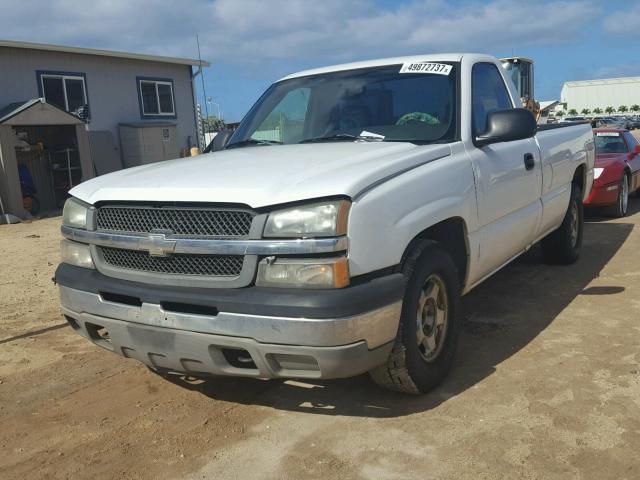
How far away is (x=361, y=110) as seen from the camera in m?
4.25

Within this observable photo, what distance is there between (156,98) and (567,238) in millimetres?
16064

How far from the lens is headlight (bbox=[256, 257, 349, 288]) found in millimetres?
2750

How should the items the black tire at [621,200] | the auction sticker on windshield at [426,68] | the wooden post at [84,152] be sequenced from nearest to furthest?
the auction sticker on windshield at [426,68] < the black tire at [621,200] < the wooden post at [84,152]

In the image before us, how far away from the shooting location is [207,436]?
325 cm

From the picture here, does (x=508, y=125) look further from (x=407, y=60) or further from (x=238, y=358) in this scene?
(x=238, y=358)

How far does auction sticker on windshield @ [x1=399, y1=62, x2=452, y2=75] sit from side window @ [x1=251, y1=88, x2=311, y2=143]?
2.53 feet

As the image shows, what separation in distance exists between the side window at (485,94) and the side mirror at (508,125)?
0.11m

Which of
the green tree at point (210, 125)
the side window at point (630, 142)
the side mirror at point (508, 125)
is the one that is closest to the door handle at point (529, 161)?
the side mirror at point (508, 125)

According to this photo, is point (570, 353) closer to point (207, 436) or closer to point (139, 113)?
point (207, 436)

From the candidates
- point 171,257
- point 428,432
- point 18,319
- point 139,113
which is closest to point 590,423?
point 428,432

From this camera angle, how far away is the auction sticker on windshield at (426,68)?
4.20 m

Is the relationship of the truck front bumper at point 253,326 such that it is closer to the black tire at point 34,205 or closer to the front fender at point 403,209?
the front fender at point 403,209

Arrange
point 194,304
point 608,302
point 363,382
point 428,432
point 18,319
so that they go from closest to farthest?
point 194,304 < point 428,432 < point 363,382 < point 608,302 < point 18,319

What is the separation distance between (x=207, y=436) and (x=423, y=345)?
1.26 metres
